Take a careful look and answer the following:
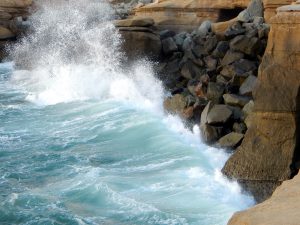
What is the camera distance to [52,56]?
52.7 ft

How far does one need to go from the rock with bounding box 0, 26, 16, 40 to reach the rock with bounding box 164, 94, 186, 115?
418 inches

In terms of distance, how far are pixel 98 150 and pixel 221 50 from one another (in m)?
3.99

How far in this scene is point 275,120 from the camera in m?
7.47

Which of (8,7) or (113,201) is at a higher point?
(8,7)

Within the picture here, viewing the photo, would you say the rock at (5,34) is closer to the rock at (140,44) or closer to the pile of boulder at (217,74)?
the rock at (140,44)

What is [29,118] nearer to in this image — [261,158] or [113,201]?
[113,201]

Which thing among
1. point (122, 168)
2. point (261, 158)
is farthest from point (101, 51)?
point (261, 158)

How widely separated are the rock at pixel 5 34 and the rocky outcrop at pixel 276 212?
16849mm

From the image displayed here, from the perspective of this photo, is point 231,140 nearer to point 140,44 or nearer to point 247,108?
point 247,108

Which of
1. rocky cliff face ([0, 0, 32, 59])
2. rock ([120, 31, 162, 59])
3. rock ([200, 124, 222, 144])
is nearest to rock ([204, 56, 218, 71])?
rock ([120, 31, 162, 59])

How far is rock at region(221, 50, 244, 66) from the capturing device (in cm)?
1101

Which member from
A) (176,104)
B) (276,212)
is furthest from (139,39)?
(276,212)

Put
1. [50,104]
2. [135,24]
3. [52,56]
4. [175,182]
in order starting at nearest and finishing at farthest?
[175,182] < [50,104] < [135,24] < [52,56]

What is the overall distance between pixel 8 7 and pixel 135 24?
934 centimetres
